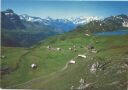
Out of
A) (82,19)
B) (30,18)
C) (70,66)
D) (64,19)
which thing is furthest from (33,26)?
(70,66)

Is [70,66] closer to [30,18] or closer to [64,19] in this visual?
[64,19]

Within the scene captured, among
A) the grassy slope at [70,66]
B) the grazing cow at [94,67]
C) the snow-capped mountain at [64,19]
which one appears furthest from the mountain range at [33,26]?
the grazing cow at [94,67]

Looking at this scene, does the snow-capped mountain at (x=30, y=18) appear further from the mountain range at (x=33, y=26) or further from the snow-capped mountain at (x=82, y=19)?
the snow-capped mountain at (x=82, y=19)

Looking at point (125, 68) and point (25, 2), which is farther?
point (25, 2)

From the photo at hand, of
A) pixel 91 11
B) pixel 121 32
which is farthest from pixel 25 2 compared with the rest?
pixel 121 32

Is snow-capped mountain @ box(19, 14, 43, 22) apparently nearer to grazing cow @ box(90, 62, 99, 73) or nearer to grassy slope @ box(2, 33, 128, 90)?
grassy slope @ box(2, 33, 128, 90)

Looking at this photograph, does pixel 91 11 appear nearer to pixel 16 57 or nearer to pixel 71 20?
pixel 71 20

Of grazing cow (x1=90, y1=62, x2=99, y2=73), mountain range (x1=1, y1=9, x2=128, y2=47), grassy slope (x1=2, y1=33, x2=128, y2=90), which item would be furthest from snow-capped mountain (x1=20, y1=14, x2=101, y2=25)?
grazing cow (x1=90, y1=62, x2=99, y2=73)

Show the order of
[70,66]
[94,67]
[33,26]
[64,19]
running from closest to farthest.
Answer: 1. [94,67]
2. [70,66]
3. [64,19]
4. [33,26]
